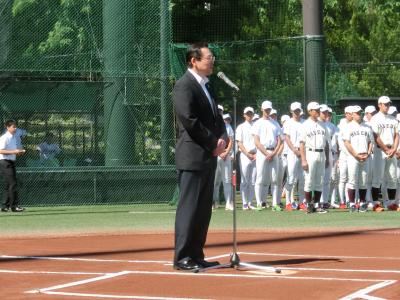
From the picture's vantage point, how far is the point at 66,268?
34.8ft

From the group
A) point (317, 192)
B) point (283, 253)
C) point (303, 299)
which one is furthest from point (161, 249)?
point (317, 192)

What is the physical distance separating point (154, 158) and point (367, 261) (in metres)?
11.5

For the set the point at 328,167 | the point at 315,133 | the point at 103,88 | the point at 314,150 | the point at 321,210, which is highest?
Answer: the point at 103,88

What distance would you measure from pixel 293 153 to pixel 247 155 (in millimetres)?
1029

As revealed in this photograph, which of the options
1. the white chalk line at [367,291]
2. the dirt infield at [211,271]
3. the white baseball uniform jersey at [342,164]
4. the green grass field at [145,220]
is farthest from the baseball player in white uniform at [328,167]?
the white chalk line at [367,291]

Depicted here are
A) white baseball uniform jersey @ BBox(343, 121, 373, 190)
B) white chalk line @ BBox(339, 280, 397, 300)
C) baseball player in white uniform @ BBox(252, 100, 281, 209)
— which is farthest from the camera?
baseball player in white uniform @ BBox(252, 100, 281, 209)

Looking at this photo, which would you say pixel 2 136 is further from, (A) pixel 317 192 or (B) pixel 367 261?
(B) pixel 367 261

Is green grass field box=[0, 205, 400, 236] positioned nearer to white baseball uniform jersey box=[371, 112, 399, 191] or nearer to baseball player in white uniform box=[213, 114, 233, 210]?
baseball player in white uniform box=[213, 114, 233, 210]

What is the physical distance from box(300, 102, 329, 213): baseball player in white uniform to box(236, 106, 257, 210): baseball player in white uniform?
1.54 m

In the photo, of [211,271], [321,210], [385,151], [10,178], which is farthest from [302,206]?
[211,271]

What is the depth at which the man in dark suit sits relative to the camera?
9.98m

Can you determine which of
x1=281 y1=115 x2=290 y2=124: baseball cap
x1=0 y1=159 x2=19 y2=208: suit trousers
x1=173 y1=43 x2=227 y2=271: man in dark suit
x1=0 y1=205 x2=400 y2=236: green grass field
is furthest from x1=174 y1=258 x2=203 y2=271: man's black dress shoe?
x1=281 y1=115 x2=290 y2=124: baseball cap

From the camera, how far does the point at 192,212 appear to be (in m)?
10.1

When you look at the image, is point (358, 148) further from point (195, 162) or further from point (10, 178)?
point (195, 162)
